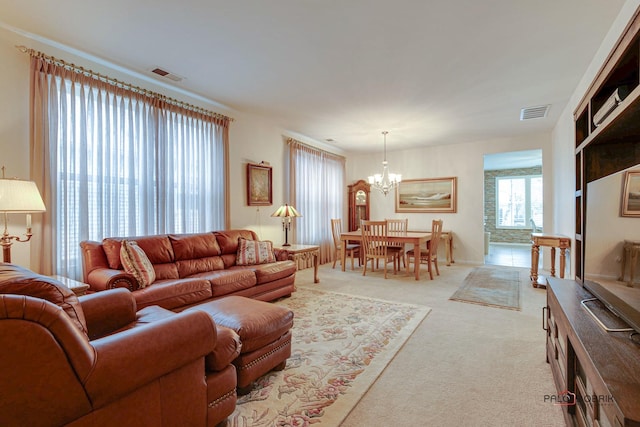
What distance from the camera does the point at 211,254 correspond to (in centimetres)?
365

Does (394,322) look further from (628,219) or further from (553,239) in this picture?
(553,239)

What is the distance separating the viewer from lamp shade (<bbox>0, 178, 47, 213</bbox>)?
1988 mm

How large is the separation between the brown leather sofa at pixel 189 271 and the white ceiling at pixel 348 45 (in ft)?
6.11

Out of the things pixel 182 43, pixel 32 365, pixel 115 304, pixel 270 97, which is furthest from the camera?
pixel 270 97

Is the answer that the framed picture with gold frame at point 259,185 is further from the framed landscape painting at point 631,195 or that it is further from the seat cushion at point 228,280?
the framed landscape painting at point 631,195

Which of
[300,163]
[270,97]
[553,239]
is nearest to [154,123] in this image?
[270,97]

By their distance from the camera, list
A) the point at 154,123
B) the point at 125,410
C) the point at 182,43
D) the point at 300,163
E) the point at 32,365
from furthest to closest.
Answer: the point at 300,163
the point at 154,123
the point at 182,43
the point at 125,410
the point at 32,365

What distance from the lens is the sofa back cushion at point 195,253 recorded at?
11.0 ft

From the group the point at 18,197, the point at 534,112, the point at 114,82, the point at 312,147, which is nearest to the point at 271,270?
the point at 18,197

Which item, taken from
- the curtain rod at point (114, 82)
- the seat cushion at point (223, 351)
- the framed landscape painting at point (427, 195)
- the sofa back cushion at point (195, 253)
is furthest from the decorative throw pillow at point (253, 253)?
the framed landscape painting at point (427, 195)

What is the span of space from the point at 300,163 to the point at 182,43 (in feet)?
10.8

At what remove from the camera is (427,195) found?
6859 millimetres

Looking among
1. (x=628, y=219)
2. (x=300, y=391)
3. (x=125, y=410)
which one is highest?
(x=628, y=219)

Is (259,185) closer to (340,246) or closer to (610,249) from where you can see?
(340,246)
